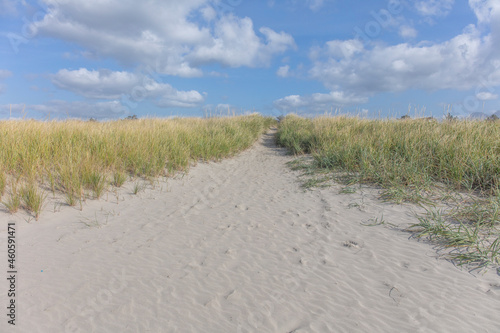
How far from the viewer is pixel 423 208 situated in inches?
163

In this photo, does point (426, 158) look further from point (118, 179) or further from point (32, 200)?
point (32, 200)

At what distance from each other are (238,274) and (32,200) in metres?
3.27

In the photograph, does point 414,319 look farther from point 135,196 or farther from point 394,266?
point 135,196

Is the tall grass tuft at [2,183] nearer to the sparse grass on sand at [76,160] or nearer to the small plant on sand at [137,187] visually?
the sparse grass on sand at [76,160]

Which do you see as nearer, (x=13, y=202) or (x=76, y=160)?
(x=13, y=202)

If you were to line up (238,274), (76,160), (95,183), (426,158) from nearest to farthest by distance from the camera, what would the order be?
1. (238,274)
2. (95,183)
3. (76,160)
4. (426,158)

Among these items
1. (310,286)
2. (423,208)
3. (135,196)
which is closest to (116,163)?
(135,196)

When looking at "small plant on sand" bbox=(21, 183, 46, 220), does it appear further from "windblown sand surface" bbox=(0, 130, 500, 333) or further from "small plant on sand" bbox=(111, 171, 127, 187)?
"small plant on sand" bbox=(111, 171, 127, 187)

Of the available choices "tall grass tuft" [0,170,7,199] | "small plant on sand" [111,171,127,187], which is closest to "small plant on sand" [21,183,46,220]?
"tall grass tuft" [0,170,7,199]

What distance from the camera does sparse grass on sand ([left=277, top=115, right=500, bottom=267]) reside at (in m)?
3.14

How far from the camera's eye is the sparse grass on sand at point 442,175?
314cm

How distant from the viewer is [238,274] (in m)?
2.81

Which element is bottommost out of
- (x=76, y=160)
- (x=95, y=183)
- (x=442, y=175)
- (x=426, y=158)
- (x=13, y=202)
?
(x=13, y=202)

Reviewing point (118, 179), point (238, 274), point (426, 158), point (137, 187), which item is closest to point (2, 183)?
point (118, 179)
